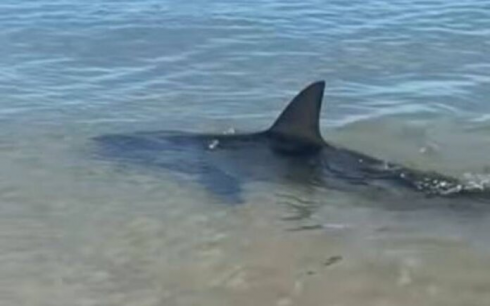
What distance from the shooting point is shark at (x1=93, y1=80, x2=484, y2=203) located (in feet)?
29.0

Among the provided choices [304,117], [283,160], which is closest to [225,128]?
[283,160]

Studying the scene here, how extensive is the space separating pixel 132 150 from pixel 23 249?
6.80ft

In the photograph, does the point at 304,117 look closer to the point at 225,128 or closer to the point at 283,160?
the point at 283,160

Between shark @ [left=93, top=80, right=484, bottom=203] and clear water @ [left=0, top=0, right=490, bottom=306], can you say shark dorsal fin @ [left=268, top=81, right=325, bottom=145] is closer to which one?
shark @ [left=93, top=80, right=484, bottom=203]

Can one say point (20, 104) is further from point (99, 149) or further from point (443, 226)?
point (443, 226)

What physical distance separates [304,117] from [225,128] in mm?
1697

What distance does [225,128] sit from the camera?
10.6 meters

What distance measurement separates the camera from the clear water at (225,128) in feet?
24.0

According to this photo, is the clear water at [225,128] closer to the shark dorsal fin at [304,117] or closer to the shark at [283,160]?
the shark at [283,160]

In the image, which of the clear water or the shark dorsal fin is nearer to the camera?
the clear water

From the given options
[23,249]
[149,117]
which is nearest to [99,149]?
[149,117]

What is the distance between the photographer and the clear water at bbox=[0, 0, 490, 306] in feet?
24.0

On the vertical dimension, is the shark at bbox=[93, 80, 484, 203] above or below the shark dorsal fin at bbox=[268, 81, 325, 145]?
below

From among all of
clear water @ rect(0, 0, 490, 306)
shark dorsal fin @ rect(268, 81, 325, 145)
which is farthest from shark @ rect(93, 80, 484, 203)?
clear water @ rect(0, 0, 490, 306)
